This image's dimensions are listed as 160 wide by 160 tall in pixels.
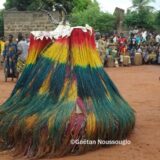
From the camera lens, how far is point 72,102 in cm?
603

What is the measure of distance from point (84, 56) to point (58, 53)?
357 mm

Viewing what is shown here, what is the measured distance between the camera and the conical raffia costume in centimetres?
580

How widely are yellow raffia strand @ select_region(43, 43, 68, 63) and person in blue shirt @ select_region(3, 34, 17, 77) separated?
278 inches

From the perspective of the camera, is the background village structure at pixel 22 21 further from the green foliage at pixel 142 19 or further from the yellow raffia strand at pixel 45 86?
the yellow raffia strand at pixel 45 86

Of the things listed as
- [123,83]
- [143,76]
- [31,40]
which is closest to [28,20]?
[143,76]

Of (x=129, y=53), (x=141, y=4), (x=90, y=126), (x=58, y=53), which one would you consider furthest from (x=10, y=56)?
(x=141, y=4)

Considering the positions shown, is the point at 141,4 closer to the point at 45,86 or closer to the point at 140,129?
the point at 140,129

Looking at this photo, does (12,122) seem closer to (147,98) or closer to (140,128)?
(140,128)

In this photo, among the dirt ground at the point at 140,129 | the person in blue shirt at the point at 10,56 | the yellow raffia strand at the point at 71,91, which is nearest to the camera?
the dirt ground at the point at 140,129

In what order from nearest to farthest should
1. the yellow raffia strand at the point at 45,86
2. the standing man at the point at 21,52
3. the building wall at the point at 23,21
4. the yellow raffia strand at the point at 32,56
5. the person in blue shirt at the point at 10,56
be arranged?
the yellow raffia strand at the point at 45,86 < the yellow raffia strand at the point at 32,56 < the standing man at the point at 21,52 < the person in blue shirt at the point at 10,56 < the building wall at the point at 23,21

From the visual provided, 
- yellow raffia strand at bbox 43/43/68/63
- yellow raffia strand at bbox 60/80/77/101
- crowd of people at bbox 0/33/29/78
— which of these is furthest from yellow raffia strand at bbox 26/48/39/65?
crowd of people at bbox 0/33/29/78

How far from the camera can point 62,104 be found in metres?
6.03

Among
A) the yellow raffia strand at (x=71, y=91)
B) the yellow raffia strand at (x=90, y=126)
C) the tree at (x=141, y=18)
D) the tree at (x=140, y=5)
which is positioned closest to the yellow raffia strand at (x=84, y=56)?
the yellow raffia strand at (x=71, y=91)

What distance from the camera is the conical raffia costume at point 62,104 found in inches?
229
